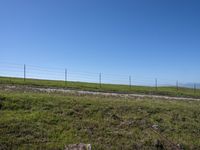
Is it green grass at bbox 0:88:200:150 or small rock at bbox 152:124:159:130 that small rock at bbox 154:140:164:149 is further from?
small rock at bbox 152:124:159:130

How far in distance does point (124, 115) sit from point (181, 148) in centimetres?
311

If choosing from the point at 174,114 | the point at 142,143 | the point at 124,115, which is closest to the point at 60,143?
the point at 142,143

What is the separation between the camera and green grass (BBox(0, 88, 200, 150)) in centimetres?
879

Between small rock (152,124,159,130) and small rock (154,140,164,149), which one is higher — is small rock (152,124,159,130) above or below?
above

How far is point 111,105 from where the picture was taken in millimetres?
12688

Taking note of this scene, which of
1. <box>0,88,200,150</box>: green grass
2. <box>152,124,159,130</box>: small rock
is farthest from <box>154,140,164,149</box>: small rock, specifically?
<box>152,124,159,130</box>: small rock

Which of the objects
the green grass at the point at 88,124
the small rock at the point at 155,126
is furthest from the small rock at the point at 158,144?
the small rock at the point at 155,126

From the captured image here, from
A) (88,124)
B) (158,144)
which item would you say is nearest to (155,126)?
(158,144)

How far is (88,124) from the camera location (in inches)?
402

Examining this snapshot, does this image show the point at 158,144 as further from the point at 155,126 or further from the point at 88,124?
the point at 88,124

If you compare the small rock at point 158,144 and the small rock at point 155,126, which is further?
the small rock at point 155,126

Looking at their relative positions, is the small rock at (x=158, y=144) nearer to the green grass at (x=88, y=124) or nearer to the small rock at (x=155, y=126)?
the green grass at (x=88, y=124)

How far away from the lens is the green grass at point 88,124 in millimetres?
8789

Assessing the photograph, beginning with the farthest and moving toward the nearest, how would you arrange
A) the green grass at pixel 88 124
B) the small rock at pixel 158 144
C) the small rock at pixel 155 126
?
the small rock at pixel 155 126 → the small rock at pixel 158 144 → the green grass at pixel 88 124
